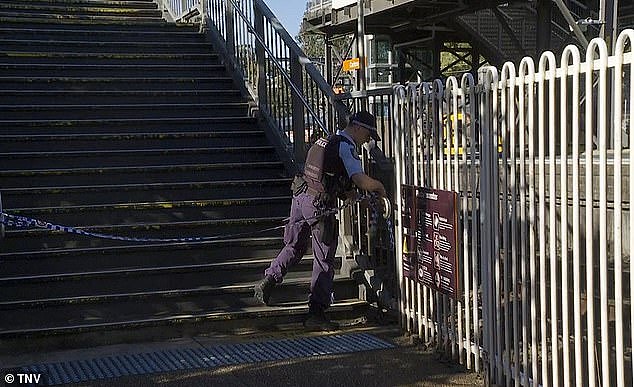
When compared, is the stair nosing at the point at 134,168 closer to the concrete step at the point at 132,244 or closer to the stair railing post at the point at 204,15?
the concrete step at the point at 132,244

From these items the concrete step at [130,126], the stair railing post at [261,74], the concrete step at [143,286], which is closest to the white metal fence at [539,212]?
the concrete step at [143,286]

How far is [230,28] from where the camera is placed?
33.0 ft

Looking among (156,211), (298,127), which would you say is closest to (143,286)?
(156,211)

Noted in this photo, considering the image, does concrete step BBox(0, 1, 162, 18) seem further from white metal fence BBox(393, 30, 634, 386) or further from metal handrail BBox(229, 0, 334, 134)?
white metal fence BBox(393, 30, 634, 386)

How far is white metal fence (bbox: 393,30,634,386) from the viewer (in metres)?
3.87

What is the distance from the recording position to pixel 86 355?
576cm

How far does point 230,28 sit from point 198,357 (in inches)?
218

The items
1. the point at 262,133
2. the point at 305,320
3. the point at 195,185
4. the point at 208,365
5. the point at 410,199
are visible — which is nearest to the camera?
the point at 208,365

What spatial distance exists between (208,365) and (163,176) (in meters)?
3.03

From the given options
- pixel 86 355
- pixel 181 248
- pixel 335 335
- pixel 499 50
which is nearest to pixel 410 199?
pixel 335 335

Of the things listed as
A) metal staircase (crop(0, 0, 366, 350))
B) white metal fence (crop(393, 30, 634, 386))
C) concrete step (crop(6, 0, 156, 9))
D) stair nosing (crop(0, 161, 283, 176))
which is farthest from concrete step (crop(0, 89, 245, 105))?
white metal fence (crop(393, 30, 634, 386))

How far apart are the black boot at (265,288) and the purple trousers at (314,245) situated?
0.05 m

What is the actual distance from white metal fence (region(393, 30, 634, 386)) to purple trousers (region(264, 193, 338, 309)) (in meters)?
0.91

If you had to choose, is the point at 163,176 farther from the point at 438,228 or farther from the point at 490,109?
the point at 490,109
